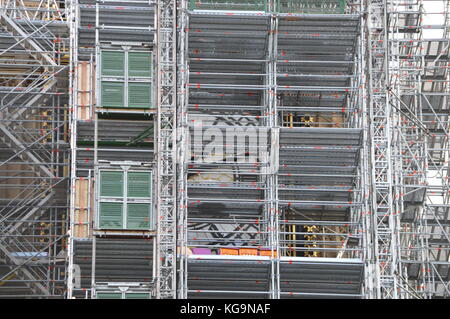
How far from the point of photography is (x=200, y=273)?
43781 mm

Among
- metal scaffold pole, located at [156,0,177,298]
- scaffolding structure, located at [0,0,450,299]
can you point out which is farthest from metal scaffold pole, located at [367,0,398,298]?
metal scaffold pole, located at [156,0,177,298]

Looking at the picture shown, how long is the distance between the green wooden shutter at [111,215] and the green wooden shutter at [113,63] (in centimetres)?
421

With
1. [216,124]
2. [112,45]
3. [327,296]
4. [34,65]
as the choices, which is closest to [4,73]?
[34,65]

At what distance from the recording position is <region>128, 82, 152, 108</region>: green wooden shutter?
43844 millimetres

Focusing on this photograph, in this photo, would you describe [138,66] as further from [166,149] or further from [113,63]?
[166,149]

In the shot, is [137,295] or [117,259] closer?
[137,295]

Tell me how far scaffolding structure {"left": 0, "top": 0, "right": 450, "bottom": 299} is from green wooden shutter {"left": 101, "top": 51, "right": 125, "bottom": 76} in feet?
0.14

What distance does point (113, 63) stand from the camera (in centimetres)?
4416

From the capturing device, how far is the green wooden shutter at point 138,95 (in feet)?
144

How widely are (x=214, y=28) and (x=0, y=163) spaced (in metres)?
7.99

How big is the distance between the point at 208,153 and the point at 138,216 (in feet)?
13.2

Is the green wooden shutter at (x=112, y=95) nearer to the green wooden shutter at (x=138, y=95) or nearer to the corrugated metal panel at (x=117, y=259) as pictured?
the green wooden shutter at (x=138, y=95)

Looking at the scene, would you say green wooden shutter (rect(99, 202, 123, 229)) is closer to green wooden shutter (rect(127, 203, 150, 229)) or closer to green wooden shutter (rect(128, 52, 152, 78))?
green wooden shutter (rect(127, 203, 150, 229))

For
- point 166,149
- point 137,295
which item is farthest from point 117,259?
point 166,149
